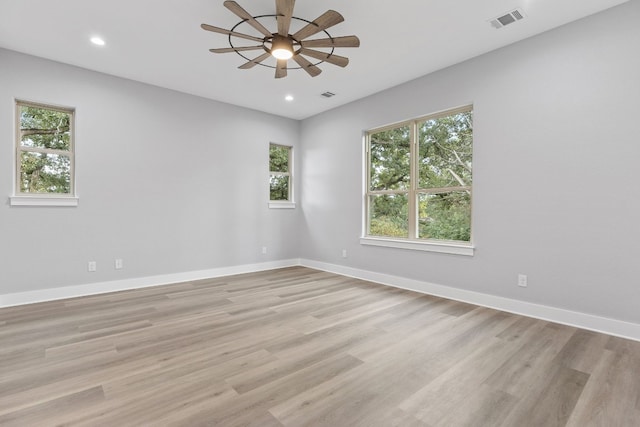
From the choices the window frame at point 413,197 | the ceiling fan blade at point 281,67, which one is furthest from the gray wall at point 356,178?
the ceiling fan blade at point 281,67

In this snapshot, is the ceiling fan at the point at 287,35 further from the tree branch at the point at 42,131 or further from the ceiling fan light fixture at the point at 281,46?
the tree branch at the point at 42,131

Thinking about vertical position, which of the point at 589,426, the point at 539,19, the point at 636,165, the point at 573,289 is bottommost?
the point at 589,426

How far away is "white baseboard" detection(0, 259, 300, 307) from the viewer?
3635mm

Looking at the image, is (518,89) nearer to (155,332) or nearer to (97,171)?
(155,332)

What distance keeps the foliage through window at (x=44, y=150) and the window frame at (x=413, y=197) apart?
4239mm

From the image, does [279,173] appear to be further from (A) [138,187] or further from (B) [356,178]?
(A) [138,187]

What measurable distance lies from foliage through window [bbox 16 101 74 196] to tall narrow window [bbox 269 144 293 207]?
120 inches

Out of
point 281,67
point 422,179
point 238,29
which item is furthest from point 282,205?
point 238,29

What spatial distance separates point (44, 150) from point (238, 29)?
2.94 m

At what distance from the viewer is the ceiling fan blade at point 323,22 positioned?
2348mm

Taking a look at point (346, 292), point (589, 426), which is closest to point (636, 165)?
point (589, 426)

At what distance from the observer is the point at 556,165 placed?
10.2ft

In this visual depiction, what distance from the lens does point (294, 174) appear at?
20.6 ft

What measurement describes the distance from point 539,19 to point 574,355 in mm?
3048
